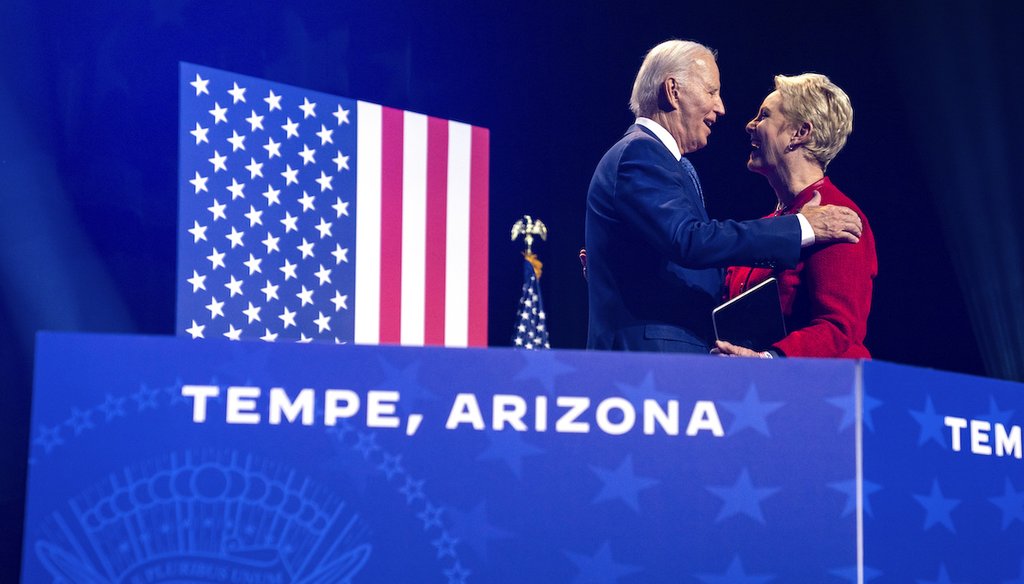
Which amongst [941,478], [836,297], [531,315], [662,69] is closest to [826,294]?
[836,297]

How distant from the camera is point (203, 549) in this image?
146 cm

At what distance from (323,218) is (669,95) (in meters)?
1.61

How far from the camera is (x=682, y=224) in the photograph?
239cm

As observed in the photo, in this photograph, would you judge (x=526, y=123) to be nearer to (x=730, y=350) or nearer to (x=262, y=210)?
(x=262, y=210)

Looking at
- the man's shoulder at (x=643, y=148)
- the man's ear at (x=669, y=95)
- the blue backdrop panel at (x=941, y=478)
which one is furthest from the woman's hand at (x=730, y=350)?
the man's ear at (x=669, y=95)

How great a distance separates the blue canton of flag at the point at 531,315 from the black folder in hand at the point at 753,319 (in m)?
2.12

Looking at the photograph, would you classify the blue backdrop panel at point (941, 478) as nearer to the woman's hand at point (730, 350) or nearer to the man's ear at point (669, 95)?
the woman's hand at point (730, 350)

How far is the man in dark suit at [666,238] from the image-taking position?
237cm

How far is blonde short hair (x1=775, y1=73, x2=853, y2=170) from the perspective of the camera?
9.59 feet

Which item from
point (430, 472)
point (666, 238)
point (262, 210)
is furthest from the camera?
point (262, 210)

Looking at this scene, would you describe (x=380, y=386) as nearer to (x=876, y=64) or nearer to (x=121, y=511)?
(x=121, y=511)

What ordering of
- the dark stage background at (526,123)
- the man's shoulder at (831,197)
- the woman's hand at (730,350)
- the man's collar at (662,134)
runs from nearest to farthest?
the woman's hand at (730,350) < the man's collar at (662,134) < the man's shoulder at (831,197) < the dark stage background at (526,123)

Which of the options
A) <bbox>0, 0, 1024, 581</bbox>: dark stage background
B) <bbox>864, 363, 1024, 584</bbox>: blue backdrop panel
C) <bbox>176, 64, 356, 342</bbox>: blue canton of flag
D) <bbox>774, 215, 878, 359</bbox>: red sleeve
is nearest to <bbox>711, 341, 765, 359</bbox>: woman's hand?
<bbox>774, 215, 878, 359</bbox>: red sleeve

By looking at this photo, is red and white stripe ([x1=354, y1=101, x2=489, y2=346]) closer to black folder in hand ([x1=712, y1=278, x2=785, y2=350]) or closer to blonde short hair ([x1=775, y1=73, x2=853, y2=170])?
blonde short hair ([x1=775, y1=73, x2=853, y2=170])
